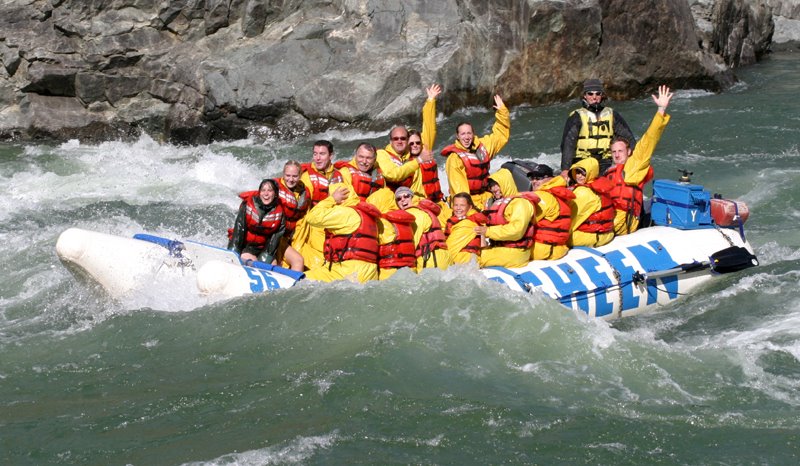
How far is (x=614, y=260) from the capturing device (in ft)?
24.2

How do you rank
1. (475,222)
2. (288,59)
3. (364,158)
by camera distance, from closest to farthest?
(475,222), (364,158), (288,59)

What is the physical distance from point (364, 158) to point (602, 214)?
1.82 metres

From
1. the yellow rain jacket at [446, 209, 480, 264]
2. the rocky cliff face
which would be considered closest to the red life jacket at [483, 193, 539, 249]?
the yellow rain jacket at [446, 209, 480, 264]

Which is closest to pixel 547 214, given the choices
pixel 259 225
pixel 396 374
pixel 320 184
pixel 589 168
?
pixel 589 168

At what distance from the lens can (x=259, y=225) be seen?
707 cm

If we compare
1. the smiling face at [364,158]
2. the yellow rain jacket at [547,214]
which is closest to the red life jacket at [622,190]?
the yellow rain jacket at [547,214]

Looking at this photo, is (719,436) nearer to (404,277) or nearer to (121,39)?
(404,277)

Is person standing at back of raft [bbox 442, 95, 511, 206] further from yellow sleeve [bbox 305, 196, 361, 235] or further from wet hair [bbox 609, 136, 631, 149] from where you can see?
yellow sleeve [bbox 305, 196, 361, 235]

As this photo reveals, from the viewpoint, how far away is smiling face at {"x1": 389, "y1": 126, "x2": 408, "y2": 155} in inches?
293

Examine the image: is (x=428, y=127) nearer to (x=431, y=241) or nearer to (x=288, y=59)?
(x=431, y=241)

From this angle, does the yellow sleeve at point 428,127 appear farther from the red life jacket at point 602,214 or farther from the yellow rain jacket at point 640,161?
the yellow rain jacket at point 640,161

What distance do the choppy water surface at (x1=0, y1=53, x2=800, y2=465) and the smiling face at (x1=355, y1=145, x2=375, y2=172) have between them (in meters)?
1.03

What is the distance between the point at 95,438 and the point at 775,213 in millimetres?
7225

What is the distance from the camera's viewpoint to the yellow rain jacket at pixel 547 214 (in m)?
7.13
